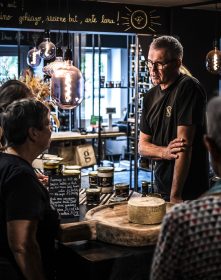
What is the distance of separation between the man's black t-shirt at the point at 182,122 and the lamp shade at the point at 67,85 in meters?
0.57

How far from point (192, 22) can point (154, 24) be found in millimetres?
708

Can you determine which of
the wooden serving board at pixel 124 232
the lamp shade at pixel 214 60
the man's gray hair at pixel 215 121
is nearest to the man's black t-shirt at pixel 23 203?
the wooden serving board at pixel 124 232

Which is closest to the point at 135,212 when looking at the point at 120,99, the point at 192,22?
the point at 192,22

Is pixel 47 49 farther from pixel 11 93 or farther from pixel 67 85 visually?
pixel 11 93

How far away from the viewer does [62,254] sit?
8.25 feet

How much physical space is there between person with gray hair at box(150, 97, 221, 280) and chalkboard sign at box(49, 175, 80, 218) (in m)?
1.37

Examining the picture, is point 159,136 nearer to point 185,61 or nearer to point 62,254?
point 62,254

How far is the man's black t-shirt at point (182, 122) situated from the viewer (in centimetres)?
323

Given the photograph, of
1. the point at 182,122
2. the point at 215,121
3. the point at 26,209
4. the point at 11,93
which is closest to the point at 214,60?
the point at 182,122

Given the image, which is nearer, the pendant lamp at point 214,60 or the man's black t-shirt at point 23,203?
the man's black t-shirt at point 23,203

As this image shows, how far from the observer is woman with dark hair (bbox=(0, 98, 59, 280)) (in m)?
2.19

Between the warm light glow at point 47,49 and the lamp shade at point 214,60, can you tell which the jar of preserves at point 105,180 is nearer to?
the warm light glow at point 47,49

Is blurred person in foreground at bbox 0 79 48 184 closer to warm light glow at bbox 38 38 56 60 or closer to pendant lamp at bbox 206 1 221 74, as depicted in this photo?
warm light glow at bbox 38 38 56 60

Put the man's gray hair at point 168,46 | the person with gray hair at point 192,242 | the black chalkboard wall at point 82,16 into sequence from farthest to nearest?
the black chalkboard wall at point 82,16, the man's gray hair at point 168,46, the person with gray hair at point 192,242
